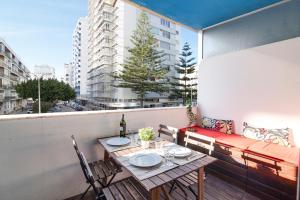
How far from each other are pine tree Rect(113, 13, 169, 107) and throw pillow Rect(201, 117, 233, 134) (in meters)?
10.4

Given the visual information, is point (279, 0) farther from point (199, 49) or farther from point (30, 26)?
point (30, 26)

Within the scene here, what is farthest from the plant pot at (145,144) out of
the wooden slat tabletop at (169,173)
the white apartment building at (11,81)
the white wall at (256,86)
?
the white apartment building at (11,81)

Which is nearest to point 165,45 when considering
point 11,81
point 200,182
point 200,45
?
point 200,45

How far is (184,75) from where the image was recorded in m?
13.5

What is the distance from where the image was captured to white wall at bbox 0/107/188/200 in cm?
145

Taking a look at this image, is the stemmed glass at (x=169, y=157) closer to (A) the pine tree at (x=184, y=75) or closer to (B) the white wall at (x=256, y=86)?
(B) the white wall at (x=256, y=86)

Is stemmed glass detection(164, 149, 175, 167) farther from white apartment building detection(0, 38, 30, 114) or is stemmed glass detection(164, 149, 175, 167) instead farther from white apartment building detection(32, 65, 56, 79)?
white apartment building detection(0, 38, 30, 114)

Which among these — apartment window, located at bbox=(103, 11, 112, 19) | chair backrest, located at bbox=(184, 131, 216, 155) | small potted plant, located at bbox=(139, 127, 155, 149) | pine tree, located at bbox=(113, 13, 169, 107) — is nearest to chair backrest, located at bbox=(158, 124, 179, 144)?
chair backrest, located at bbox=(184, 131, 216, 155)

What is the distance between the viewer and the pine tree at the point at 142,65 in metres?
13.1

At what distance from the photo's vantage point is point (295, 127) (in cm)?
209

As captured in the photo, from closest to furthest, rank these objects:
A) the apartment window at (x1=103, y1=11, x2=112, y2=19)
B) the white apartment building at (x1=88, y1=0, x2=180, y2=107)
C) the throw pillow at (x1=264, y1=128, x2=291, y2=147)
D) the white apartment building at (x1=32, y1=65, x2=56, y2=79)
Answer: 1. the throw pillow at (x1=264, y1=128, x2=291, y2=147)
2. the white apartment building at (x1=32, y1=65, x2=56, y2=79)
3. the white apartment building at (x1=88, y1=0, x2=180, y2=107)
4. the apartment window at (x1=103, y1=11, x2=112, y2=19)

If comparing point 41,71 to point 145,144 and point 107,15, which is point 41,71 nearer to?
point 145,144

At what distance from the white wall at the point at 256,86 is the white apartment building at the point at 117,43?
11710 mm

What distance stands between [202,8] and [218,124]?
1.99m
